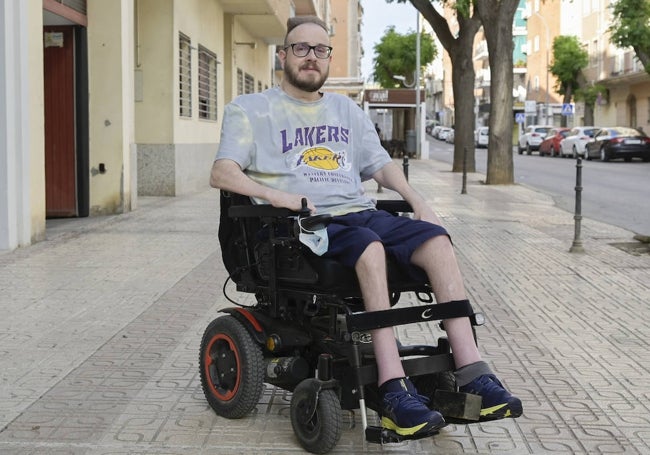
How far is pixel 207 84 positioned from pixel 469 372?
2056 centimetres

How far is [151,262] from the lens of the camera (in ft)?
31.9

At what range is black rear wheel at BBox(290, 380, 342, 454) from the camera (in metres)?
3.98

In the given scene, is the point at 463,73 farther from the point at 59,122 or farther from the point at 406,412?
the point at 406,412

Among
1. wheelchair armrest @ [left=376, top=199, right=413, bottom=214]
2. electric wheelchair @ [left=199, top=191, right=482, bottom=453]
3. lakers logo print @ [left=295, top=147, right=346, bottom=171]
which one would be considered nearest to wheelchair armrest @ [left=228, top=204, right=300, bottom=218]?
electric wheelchair @ [left=199, top=191, right=482, bottom=453]

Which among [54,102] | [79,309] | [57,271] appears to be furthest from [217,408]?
[54,102]

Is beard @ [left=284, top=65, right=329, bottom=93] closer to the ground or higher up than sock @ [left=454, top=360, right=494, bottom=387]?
higher up

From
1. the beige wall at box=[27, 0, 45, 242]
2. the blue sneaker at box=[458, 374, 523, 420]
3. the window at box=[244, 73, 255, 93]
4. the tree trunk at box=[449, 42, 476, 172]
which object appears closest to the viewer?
the blue sneaker at box=[458, 374, 523, 420]

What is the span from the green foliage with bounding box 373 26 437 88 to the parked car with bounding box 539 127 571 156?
37833mm

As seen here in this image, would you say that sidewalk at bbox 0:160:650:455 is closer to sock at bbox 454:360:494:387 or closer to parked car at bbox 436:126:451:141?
sock at bbox 454:360:494:387

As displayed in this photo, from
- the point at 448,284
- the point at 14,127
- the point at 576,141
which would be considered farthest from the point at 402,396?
the point at 576,141

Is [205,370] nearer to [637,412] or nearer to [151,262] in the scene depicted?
[637,412]

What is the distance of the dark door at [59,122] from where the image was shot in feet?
46.6

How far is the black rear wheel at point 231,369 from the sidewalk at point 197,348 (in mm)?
86

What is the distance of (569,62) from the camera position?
229ft
